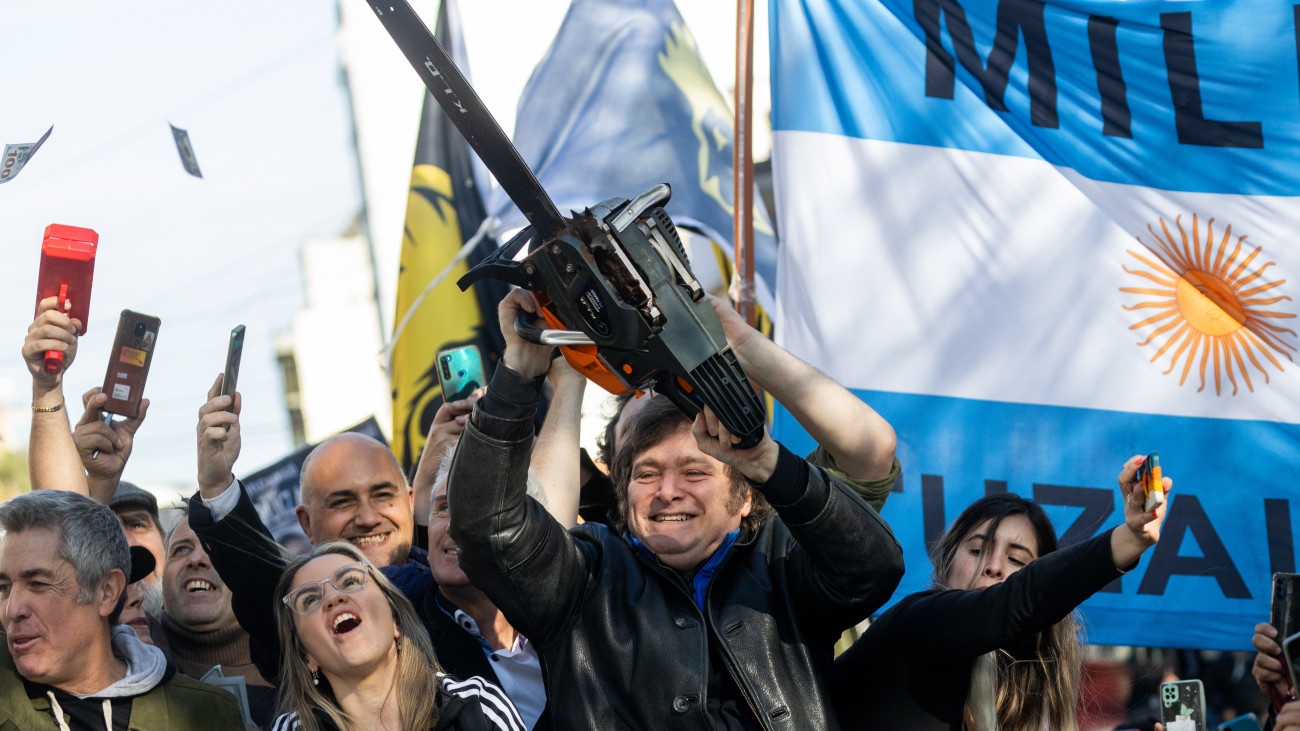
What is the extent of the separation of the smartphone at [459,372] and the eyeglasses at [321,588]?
1033 mm

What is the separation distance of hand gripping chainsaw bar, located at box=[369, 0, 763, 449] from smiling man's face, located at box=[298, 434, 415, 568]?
174 centimetres

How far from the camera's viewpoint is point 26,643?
2.98 m

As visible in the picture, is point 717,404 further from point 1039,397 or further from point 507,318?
point 1039,397

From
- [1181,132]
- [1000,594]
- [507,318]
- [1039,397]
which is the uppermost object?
[1181,132]

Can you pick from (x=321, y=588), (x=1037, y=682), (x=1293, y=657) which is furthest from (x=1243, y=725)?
(x=321, y=588)

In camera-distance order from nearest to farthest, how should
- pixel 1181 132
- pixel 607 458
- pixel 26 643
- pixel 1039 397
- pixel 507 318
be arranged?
pixel 507 318 → pixel 26 643 → pixel 607 458 → pixel 1039 397 → pixel 1181 132

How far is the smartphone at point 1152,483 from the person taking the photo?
2555 millimetres

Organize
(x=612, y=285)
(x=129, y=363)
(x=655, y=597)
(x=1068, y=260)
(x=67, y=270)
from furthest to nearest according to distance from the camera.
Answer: (x=1068, y=260)
(x=129, y=363)
(x=67, y=270)
(x=655, y=597)
(x=612, y=285)

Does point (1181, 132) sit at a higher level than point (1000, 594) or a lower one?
higher

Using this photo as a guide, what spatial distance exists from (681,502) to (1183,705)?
1.69 metres

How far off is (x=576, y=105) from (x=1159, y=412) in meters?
2.93

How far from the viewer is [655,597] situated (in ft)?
8.70

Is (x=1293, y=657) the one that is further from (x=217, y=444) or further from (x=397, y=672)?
(x=217, y=444)

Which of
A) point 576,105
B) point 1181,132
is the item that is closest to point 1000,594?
point 1181,132
